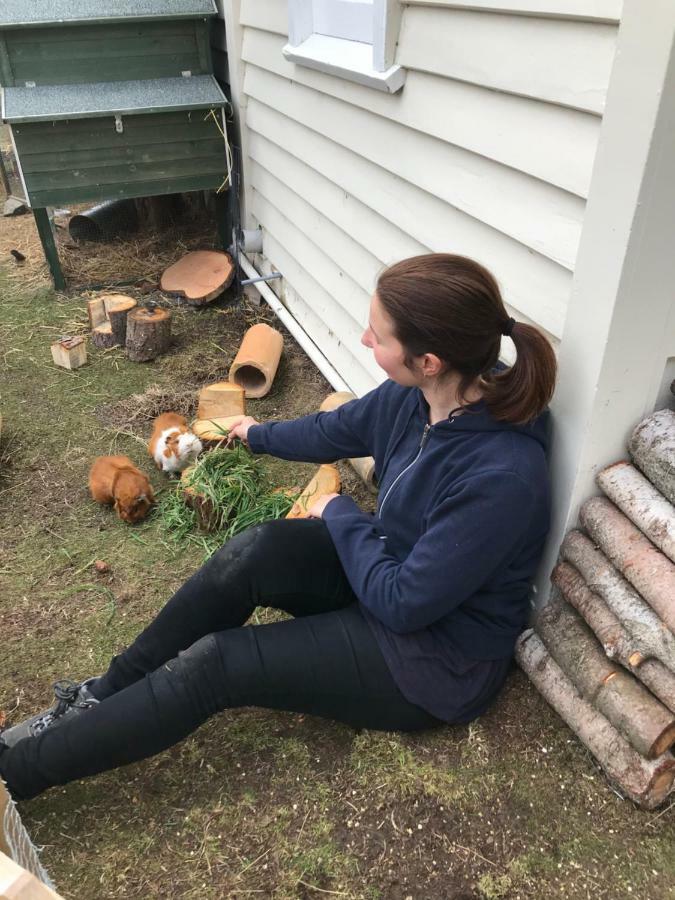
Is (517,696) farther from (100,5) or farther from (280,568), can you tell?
(100,5)

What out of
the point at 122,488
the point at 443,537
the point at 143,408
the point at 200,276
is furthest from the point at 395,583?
the point at 200,276

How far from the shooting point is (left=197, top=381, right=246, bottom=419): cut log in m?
3.20

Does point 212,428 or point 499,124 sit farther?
point 212,428

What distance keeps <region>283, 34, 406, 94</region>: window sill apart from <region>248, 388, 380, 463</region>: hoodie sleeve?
3.74 feet

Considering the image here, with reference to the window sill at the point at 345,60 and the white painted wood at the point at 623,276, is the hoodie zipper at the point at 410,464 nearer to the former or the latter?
the white painted wood at the point at 623,276

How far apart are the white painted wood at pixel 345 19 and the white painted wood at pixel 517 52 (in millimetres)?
557

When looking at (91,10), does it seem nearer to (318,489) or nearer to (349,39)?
(349,39)

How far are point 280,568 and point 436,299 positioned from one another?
2.57 feet

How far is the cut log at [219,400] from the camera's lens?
320 centimetres

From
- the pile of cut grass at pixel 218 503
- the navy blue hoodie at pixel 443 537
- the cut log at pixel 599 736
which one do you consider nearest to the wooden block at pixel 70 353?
the pile of cut grass at pixel 218 503

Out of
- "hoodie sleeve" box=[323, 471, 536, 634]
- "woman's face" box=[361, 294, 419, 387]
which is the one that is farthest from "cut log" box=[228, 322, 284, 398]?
"hoodie sleeve" box=[323, 471, 536, 634]

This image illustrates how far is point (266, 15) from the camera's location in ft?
12.3

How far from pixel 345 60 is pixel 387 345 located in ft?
5.72

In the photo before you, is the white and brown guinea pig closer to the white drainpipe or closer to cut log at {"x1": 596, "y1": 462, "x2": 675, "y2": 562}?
the white drainpipe
